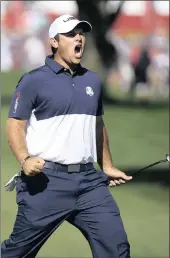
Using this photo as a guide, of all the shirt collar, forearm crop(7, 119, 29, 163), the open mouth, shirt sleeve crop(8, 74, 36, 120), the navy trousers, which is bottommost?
the navy trousers

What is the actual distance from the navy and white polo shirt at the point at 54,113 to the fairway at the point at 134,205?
286cm

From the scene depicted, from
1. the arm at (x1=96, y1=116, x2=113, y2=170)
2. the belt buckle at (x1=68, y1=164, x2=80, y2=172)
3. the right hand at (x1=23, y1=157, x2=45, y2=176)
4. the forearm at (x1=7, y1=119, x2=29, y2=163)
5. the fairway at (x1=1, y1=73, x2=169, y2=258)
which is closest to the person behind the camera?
the right hand at (x1=23, y1=157, x2=45, y2=176)

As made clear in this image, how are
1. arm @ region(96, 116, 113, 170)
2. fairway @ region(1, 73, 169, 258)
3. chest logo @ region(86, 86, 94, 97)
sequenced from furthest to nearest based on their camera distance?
fairway @ region(1, 73, 169, 258) → arm @ region(96, 116, 113, 170) → chest logo @ region(86, 86, 94, 97)

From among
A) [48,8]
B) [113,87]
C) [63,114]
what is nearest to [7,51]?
[48,8]

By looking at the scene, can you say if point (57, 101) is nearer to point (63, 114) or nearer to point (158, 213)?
point (63, 114)

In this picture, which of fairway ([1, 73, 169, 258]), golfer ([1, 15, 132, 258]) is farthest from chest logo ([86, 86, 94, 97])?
fairway ([1, 73, 169, 258])

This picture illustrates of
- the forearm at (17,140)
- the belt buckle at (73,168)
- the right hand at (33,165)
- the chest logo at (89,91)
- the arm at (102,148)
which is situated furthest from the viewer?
the arm at (102,148)

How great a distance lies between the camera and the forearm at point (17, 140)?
618 centimetres

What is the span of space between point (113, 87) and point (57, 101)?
39208mm

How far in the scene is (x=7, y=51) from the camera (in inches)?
1884

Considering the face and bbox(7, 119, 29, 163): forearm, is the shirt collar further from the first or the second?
bbox(7, 119, 29, 163): forearm

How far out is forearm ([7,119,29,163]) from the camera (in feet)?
20.3

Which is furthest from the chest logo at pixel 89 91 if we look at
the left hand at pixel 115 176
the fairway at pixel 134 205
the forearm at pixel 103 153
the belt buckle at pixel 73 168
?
the fairway at pixel 134 205

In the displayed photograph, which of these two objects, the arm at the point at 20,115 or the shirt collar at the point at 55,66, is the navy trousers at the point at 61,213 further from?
the shirt collar at the point at 55,66
